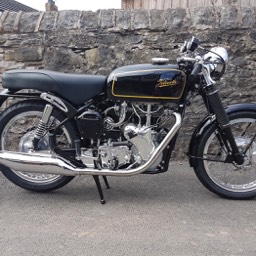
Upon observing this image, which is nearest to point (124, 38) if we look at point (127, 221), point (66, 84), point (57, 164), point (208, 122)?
point (66, 84)

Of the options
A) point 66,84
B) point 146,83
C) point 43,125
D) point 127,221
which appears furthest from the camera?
point 43,125

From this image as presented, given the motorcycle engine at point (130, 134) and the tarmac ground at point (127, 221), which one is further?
the motorcycle engine at point (130, 134)

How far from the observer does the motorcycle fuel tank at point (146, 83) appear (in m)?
3.28

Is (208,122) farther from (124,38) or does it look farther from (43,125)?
(124,38)

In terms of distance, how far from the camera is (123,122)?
3438mm

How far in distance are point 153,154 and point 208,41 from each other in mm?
1797

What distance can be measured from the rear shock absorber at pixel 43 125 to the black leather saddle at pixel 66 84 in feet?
0.53

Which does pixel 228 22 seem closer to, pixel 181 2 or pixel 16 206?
pixel 181 2

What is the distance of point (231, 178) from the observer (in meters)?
3.81

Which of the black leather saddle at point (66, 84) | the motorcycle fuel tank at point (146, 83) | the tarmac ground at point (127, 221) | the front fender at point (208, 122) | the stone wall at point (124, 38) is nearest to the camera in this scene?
the tarmac ground at point (127, 221)

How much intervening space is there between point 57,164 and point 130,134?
672mm

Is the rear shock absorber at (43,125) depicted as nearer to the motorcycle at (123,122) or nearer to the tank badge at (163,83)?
the motorcycle at (123,122)

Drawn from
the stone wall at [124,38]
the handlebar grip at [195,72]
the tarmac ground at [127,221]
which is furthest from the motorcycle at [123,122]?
the stone wall at [124,38]

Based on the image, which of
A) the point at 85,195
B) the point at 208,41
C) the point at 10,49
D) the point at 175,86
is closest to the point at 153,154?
the point at 175,86
